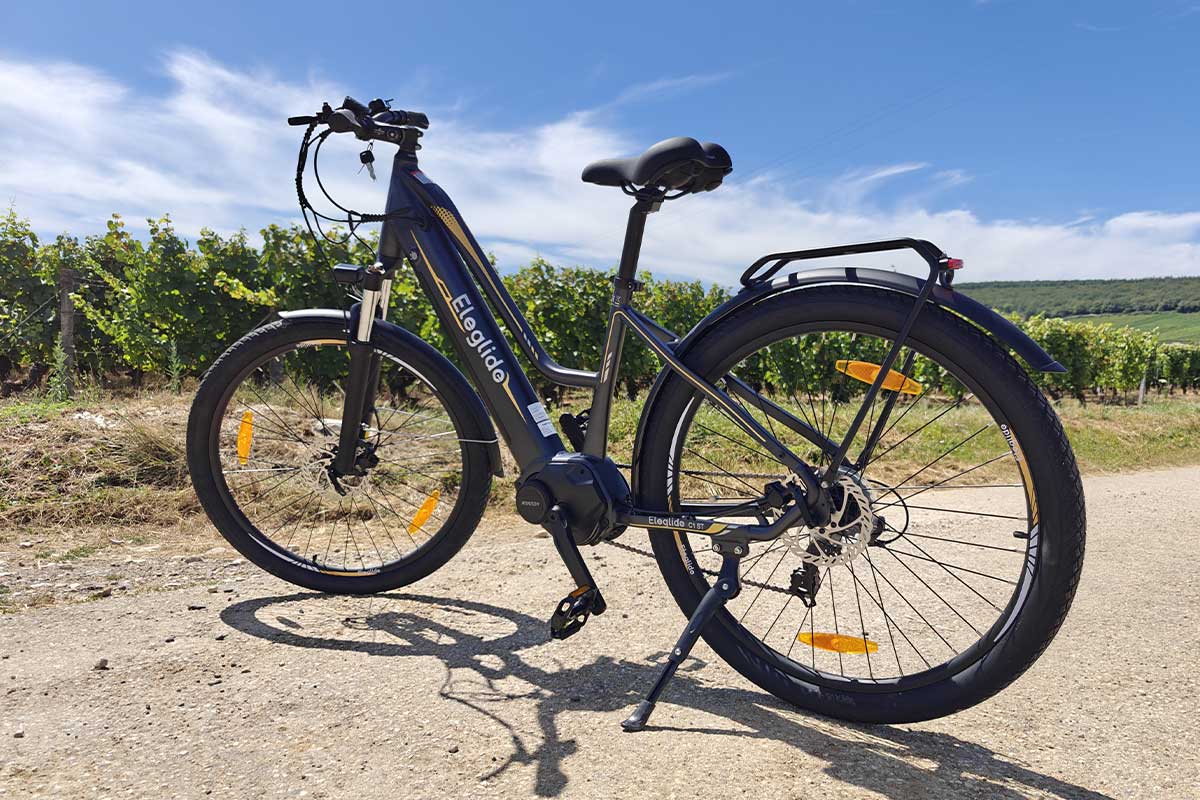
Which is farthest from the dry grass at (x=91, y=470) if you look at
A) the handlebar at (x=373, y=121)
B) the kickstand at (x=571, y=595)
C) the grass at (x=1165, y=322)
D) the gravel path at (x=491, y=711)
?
the grass at (x=1165, y=322)

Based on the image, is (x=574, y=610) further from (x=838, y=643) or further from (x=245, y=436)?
(x=245, y=436)

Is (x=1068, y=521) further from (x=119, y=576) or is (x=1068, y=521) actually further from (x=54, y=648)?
(x=119, y=576)

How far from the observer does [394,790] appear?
2010mm

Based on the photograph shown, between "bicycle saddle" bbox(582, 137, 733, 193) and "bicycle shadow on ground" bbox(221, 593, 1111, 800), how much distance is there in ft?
5.24

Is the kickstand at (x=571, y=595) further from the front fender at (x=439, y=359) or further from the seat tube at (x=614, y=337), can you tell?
the front fender at (x=439, y=359)

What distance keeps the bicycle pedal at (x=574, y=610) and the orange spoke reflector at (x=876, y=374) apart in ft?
3.54

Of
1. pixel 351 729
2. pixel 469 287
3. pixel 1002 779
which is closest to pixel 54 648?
pixel 351 729

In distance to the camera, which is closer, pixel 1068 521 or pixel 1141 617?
pixel 1068 521

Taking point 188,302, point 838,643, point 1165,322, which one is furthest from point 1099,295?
point 838,643

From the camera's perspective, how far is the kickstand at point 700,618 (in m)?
2.42

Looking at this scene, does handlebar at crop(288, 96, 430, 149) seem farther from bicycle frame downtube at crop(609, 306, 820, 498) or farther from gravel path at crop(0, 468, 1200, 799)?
gravel path at crop(0, 468, 1200, 799)

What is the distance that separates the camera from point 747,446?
312 cm

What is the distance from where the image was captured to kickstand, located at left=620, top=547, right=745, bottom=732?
242 cm

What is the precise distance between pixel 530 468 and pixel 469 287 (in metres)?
0.73
